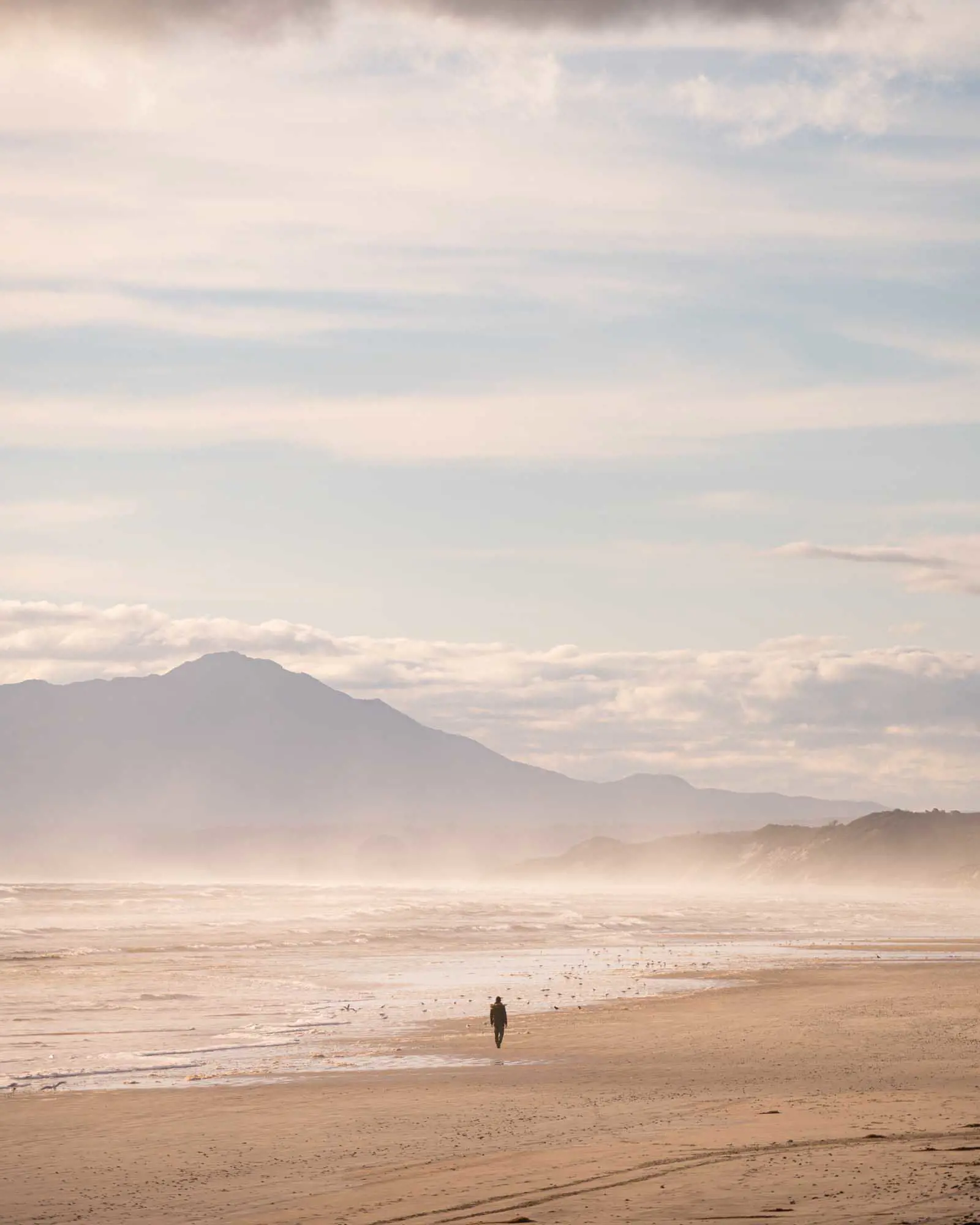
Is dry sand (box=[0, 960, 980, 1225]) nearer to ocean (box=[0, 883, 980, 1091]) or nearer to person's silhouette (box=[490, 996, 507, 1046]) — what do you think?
person's silhouette (box=[490, 996, 507, 1046])

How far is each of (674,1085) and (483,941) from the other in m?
53.1

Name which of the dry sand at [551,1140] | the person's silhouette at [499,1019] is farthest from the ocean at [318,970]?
the dry sand at [551,1140]

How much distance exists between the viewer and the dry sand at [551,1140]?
61.9 ft

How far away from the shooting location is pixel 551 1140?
79.3 ft

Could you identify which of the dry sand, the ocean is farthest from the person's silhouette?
the ocean

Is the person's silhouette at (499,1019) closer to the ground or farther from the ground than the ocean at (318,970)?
farther from the ground

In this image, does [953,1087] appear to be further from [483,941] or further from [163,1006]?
[483,941]

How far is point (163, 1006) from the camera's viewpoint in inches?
1818

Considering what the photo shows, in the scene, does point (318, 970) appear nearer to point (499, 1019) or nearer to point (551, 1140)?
point (499, 1019)

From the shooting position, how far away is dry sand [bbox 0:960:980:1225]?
18.9 meters

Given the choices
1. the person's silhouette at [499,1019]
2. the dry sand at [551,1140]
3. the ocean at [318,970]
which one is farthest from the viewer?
the person's silhouette at [499,1019]

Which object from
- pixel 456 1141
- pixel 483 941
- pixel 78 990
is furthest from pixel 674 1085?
pixel 483 941

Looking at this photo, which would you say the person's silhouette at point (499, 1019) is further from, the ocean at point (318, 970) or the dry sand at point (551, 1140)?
the ocean at point (318, 970)

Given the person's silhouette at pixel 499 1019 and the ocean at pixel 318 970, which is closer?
the ocean at pixel 318 970
